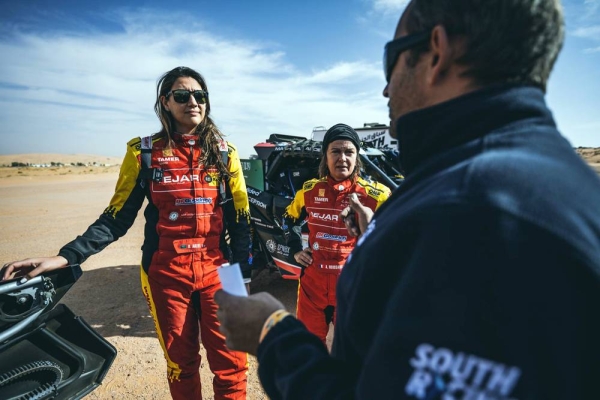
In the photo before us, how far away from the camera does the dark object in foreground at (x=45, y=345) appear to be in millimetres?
1645

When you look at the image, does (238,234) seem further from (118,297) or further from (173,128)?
(118,297)

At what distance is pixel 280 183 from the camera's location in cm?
513

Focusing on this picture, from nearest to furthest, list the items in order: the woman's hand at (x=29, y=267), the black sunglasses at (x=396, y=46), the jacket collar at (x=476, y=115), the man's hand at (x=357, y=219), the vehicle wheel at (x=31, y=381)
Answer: the jacket collar at (x=476, y=115)
the black sunglasses at (x=396, y=46)
the vehicle wheel at (x=31, y=381)
the woman's hand at (x=29, y=267)
the man's hand at (x=357, y=219)

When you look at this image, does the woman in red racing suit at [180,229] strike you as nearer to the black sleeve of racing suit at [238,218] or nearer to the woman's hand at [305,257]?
the black sleeve of racing suit at [238,218]

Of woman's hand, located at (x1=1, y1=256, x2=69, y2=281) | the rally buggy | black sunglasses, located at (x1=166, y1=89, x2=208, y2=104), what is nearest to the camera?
woman's hand, located at (x1=1, y1=256, x2=69, y2=281)

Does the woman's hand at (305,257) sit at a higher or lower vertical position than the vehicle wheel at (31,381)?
higher

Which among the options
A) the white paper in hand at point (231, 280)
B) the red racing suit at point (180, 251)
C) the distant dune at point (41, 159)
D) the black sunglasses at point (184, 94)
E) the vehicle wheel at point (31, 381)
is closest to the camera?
the white paper in hand at point (231, 280)

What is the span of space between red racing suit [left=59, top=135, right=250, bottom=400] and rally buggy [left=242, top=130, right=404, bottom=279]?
124 centimetres

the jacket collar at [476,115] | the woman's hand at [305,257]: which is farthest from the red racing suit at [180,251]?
the jacket collar at [476,115]

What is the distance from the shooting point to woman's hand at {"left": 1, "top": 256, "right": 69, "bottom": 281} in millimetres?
1850

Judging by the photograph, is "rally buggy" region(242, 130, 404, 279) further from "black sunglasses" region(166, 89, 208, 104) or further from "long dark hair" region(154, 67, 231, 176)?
"black sunglasses" region(166, 89, 208, 104)

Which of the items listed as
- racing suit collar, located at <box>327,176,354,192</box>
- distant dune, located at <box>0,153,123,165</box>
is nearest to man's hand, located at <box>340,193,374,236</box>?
racing suit collar, located at <box>327,176,354,192</box>

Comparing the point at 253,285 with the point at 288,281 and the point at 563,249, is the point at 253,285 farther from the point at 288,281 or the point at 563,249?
the point at 563,249

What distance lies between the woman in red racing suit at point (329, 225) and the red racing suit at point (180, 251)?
0.84 m
